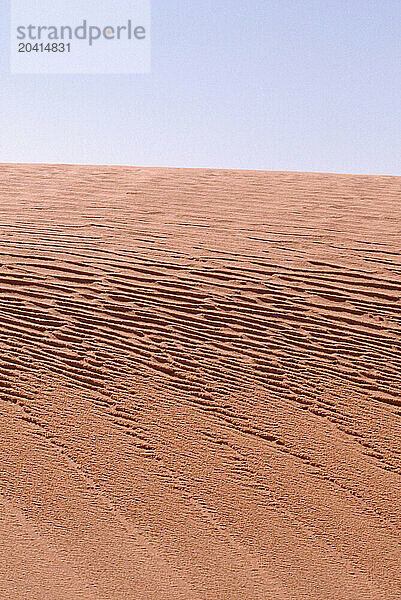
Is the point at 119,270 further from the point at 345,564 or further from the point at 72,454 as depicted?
the point at 345,564

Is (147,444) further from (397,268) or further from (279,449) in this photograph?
(397,268)

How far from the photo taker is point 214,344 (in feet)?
17.8

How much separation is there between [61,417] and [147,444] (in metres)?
0.63

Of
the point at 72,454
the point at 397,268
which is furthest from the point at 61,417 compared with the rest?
the point at 397,268

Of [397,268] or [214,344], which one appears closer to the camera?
[214,344]

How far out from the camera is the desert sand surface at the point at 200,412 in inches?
135

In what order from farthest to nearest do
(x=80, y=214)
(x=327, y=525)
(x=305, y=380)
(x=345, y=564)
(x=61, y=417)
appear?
(x=80, y=214) < (x=305, y=380) < (x=61, y=417) < (x=327, y=525) < (x=345, y=564)

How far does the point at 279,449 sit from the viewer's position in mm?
4277

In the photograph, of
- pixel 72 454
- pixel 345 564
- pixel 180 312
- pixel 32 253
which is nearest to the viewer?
pixel 345 564

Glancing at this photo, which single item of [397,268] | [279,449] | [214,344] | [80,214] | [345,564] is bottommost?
[345,564]

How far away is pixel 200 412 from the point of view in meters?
4.61

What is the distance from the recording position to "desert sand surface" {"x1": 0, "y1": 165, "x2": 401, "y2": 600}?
3436mm

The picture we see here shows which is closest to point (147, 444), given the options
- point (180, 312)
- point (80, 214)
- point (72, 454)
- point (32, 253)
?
point (72, 454)

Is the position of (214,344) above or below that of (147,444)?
above
